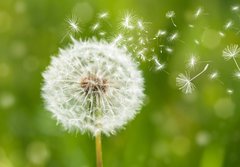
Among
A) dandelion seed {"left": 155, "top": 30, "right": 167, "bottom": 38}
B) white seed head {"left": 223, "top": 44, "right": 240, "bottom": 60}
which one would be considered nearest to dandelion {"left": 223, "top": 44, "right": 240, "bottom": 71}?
white seed head {"left": 223, "top": 44, "right": 240, "bottom": 60}

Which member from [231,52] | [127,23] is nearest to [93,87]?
[127,23]

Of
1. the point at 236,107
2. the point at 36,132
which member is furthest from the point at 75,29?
the point at 236,107

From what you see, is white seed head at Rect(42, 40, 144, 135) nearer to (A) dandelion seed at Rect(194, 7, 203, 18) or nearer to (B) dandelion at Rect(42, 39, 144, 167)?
(B) dandelion at Rect(42, 39, 144, 167)

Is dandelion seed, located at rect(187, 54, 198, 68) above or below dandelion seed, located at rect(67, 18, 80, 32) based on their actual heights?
below

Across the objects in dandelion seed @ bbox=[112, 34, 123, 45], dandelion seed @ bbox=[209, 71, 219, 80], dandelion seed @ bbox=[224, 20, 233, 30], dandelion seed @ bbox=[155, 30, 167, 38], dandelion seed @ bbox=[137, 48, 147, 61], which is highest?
dandelion seed @ bbox=[224, 20, 233, 30]

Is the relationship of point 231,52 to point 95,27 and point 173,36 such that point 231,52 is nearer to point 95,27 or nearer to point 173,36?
point 173,36

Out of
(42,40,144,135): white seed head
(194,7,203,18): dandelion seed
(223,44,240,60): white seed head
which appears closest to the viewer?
(42,40,144,135): white seed head

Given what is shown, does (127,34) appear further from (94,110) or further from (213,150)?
(213,150)

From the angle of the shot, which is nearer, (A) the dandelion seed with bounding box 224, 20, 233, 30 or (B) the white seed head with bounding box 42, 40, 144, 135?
(B) the white seed head with bounding box 42, 40, 144, 135
